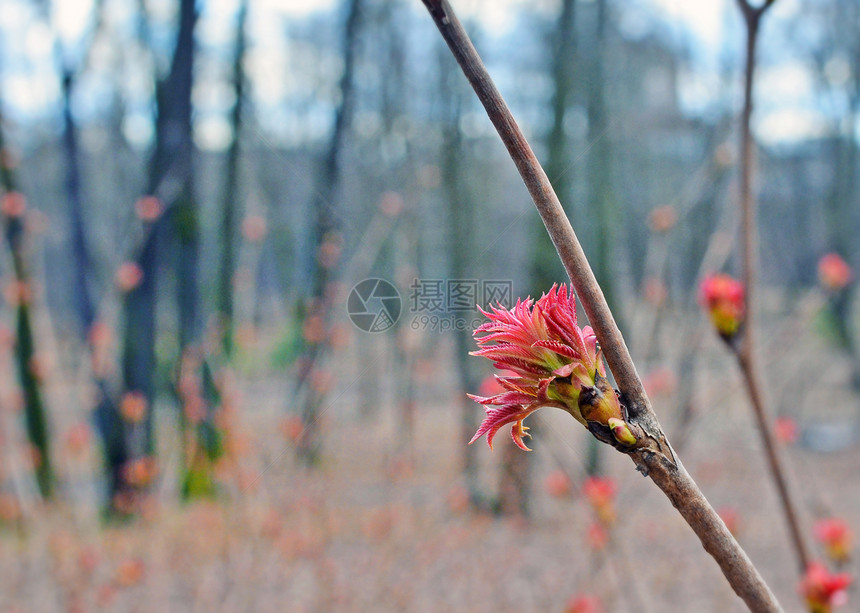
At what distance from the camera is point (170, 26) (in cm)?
470

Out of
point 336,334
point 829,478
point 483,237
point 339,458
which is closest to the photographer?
point 336,334

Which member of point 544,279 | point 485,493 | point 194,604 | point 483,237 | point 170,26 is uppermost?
point 170,26

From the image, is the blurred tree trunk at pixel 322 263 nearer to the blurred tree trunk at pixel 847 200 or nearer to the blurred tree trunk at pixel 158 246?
the blurred tree trunk at pixel 158 246

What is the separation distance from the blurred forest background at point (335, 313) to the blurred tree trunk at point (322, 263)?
0.02 meters

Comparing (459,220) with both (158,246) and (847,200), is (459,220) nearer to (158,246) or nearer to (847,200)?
(158,246)

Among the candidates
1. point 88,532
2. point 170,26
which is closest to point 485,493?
point 88,532

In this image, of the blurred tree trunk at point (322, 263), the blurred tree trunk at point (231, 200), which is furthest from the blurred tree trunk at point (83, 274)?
the blurred tree trunk at point (322, 263)

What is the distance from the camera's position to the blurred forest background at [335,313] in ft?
9.63

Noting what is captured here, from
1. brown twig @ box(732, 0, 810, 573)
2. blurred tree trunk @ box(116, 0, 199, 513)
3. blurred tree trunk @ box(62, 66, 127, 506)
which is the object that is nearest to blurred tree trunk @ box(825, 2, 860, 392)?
blurred tree trunk @ box(116, 0, 199, 513)

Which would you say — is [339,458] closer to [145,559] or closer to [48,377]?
[145,559]

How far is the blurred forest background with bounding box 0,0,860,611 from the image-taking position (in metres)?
2.94

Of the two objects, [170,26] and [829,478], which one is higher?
[170,26]

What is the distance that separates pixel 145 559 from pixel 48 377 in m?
1.39

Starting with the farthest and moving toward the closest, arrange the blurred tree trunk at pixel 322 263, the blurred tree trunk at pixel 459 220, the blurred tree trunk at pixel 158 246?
1. the blurred tree trunk at pixel 158 246
2. the blurred tree trunk at pixel 459 220
3. the blurred tree trunk at pixel 322 263
